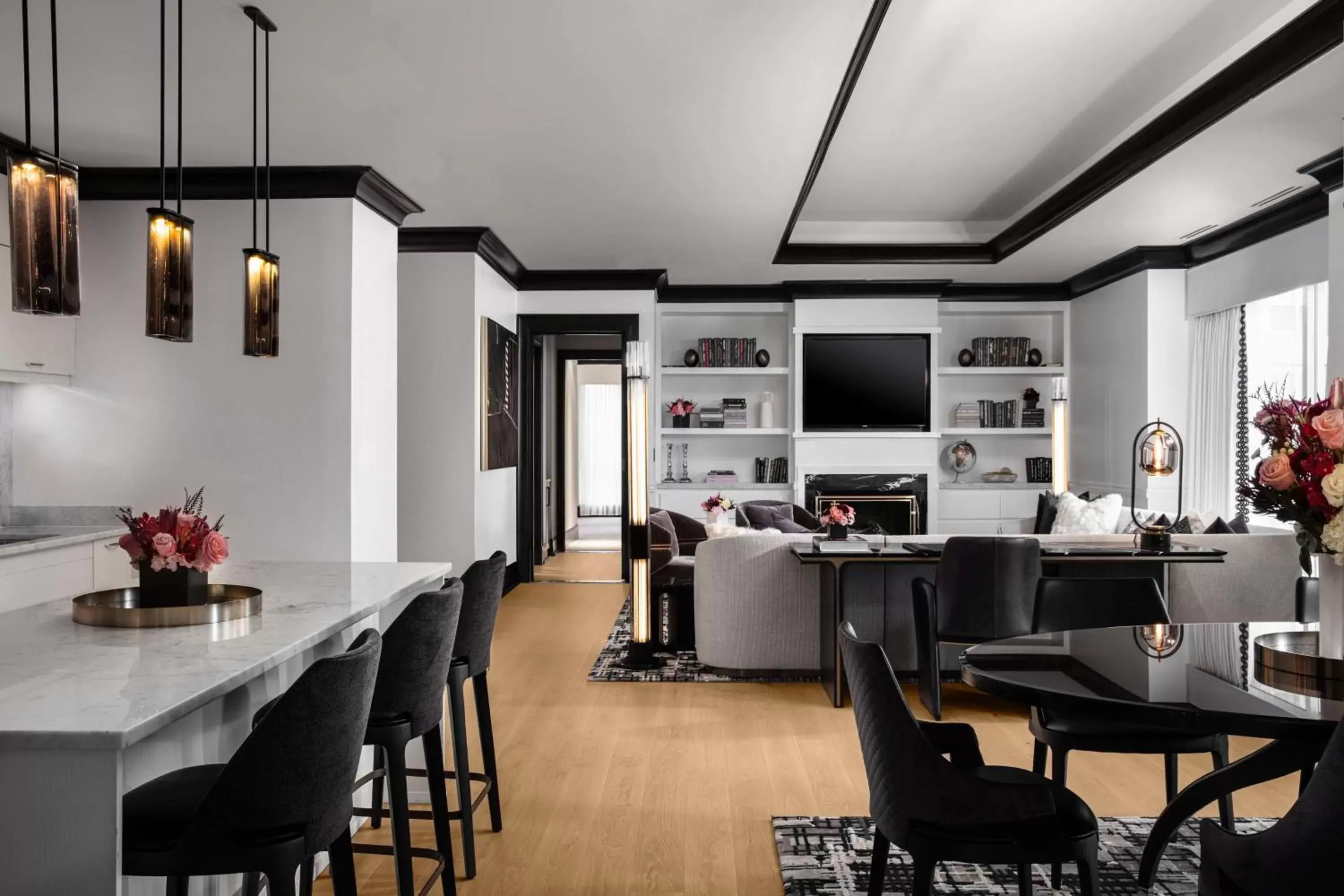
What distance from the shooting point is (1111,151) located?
5234 millimetres

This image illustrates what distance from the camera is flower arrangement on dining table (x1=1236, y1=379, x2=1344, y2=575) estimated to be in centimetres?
192

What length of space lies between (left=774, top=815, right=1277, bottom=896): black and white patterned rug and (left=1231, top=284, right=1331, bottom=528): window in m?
3.48

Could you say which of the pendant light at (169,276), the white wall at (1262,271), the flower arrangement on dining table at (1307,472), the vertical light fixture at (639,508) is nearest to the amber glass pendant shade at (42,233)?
the pendant light at (169,276)

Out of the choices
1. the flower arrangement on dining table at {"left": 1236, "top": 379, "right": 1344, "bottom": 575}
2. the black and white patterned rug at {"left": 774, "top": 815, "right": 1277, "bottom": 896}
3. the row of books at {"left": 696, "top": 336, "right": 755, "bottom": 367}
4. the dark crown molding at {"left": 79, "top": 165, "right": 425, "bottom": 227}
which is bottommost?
the black and white patterned rug at {"left": 774, "top": 815, "right": 1277, "bottom": 896}

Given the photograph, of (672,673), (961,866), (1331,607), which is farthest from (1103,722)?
(672,673)

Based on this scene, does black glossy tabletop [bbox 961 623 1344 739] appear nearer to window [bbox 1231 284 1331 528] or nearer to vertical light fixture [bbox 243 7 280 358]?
vertical light fixture [bbox 243 7 280 358]

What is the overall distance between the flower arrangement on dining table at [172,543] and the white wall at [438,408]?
420 centimetres

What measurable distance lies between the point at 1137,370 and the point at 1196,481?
957mm

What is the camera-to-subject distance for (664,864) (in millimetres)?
2826

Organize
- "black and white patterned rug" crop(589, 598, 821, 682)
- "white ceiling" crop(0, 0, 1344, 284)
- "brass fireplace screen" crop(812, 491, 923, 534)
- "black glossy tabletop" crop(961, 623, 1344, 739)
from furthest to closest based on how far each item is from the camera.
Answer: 1. "brass fireplace screen" crop(812, 491, 923, 534)
2. "black and white patterned rug" crop(589, 598, 821, 682)
3. "white ceiling" crop(0, 0, 1344, 284)
4. "black glossy tabletop" crop(961, 623, 1344, 739)

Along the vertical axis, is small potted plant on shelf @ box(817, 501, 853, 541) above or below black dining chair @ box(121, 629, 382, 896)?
above

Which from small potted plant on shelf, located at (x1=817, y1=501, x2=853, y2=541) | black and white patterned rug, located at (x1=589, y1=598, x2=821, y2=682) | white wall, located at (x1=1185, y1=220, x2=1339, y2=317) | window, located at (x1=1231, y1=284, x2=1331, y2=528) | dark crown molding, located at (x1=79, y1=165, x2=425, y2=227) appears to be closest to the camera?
dark crown molding, located at (x1=79, y1=165, x2=425, y2=227)

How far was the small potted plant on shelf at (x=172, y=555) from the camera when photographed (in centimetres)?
226

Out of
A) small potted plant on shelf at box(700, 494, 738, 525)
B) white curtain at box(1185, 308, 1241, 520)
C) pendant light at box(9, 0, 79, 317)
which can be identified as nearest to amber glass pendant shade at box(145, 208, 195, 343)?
pendant light at box(9, 0, 79, 317)
